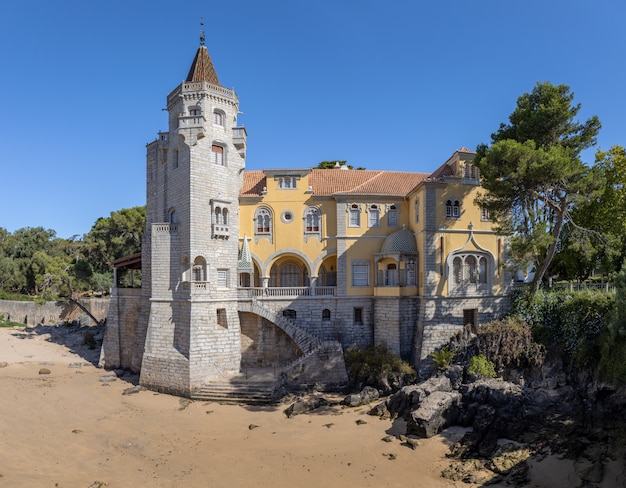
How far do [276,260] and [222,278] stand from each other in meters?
5.33

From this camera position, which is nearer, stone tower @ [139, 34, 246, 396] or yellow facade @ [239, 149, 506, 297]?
stone tower @ [139, 34, 246, 396]

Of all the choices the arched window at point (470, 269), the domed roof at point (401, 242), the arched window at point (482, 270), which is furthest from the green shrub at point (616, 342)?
the domed roof at point (401, 242)

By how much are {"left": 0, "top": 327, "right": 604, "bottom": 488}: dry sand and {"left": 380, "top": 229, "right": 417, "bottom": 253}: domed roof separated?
10914 millimetres

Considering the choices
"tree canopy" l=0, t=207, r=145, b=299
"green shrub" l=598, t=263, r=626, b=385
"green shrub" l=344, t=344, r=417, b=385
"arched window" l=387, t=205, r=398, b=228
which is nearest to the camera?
"green shrub" l=598, t=263, r=626, b=385

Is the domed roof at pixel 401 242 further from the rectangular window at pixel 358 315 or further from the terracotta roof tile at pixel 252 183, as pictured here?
the terracotta roof tile at pixel 252 183

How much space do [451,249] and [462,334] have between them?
18.3ft

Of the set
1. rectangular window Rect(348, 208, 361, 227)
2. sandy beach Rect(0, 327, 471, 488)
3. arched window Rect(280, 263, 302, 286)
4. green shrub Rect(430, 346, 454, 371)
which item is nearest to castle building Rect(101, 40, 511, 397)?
rectangular window Rect(348, 208, 361, 227)

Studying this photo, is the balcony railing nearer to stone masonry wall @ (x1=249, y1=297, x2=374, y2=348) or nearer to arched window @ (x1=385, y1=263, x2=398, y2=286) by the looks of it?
stone masonry wall @ (x1=249, y1=297, x2=374, y2=348)

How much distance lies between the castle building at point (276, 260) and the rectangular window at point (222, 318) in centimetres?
10

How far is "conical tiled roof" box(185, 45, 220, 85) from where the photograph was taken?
2844 centimetres

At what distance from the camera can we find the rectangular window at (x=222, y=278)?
90.3 feet

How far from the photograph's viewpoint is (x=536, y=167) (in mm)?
22062

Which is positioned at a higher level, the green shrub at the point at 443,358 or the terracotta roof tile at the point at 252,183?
the terracotta roof tile at the point at 252,183

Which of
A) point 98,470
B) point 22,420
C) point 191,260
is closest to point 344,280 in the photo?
point 191,260
